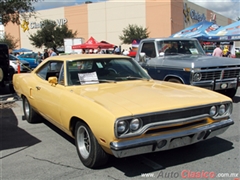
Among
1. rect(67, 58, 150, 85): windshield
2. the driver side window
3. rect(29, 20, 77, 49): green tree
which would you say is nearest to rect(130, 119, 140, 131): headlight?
rect(67, 58, 150, 85): windshield

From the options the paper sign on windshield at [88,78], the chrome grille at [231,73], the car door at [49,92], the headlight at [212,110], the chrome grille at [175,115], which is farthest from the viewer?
the chrome grille at [231,73]

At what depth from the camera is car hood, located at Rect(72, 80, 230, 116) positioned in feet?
10.5

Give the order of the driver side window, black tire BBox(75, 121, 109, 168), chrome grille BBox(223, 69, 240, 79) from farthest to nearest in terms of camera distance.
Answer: chrome grille BBox(223, 69, 240, 79) < the driver side window < black tire BBox(75, 121, 109, 168)

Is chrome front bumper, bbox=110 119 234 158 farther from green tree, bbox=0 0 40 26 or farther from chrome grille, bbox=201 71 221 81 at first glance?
green tree, bbox=0 0 40 26

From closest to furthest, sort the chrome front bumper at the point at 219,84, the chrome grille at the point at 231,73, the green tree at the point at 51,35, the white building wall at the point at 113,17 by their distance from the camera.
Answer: the chrome front bumper at the point at 219,84, the chrome grille at the point at 231,73, the green tree at the point at 51,35, the white building wall at the point at 113,17

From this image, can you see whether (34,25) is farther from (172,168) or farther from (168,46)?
(172,168)

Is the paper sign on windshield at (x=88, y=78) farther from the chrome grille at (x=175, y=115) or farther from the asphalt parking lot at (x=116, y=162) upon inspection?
the chrome grille at (x=175, y=115)

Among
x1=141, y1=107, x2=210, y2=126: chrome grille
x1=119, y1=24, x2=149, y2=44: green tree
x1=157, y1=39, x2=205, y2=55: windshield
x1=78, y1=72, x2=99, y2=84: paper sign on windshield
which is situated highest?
x1=119, y1=24, x2=149, y2=44: green tree

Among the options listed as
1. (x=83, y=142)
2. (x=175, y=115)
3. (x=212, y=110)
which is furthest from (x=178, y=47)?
(x=83, y=142)

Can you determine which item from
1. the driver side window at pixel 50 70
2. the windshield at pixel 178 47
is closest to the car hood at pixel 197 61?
the windshield at pixel 178 47

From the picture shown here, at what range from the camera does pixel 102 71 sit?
4703 mm

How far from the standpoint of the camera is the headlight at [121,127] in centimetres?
303

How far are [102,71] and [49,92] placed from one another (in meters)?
0.94

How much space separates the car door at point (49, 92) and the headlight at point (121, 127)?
1.30 meters
